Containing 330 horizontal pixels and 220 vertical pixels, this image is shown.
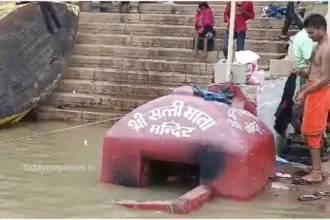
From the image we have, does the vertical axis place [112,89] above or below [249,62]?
below

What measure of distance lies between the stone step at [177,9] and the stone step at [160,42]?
3.59 feet

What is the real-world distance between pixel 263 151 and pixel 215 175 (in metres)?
0.70

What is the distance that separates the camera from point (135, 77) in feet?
38.9

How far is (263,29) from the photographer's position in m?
12.4

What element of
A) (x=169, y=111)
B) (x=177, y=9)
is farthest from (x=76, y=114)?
(x=169, y=111)

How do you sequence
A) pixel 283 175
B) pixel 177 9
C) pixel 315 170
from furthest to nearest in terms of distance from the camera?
pixel 177 9 < pixel 283 175 < pixel 315 170

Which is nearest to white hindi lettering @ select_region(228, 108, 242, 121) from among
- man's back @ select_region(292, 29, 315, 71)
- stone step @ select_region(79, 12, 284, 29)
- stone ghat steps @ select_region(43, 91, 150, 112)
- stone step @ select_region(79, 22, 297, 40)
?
man's back @ select_region(292, 29, 315, 71)

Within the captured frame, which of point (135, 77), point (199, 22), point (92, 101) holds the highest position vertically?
point (199, 22)

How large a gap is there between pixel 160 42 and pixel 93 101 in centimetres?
179

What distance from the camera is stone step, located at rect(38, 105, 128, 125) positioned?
36.3ft

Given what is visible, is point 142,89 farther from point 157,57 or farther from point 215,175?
point 215,175

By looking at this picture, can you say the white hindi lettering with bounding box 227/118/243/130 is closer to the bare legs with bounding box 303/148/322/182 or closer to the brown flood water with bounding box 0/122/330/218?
the brown flood water with bounding box 0/122/330/218

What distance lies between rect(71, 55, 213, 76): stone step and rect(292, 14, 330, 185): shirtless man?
4.40 meters

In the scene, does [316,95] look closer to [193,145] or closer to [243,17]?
[193,145]
